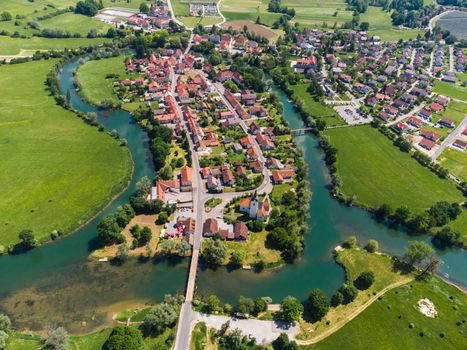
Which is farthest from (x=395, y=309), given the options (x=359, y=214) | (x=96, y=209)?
(x=96, y=209)

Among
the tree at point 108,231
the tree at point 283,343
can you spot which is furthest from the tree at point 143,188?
the tree at point 283,343

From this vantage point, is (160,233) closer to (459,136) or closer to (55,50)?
(459,136)

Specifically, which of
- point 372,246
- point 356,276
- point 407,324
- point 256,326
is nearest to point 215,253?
point 256,326

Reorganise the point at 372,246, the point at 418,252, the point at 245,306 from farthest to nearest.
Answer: the point at 372,246 → the point at 418,252 → the point at 245,306

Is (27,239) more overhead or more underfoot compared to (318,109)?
more underfoot

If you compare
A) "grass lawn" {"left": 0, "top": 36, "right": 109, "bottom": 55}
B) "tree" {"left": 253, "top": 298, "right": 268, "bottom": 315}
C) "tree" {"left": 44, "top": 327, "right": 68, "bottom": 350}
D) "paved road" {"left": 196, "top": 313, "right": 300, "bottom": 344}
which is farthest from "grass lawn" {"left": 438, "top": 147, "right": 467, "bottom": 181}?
"grass lawn" {"left": 0, "top": 36, "right": 109, "bottom": 55}

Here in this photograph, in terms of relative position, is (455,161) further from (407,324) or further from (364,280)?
(407,324)

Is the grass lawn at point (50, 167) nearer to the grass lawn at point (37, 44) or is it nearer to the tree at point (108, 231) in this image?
the tree at point (108, 231)
